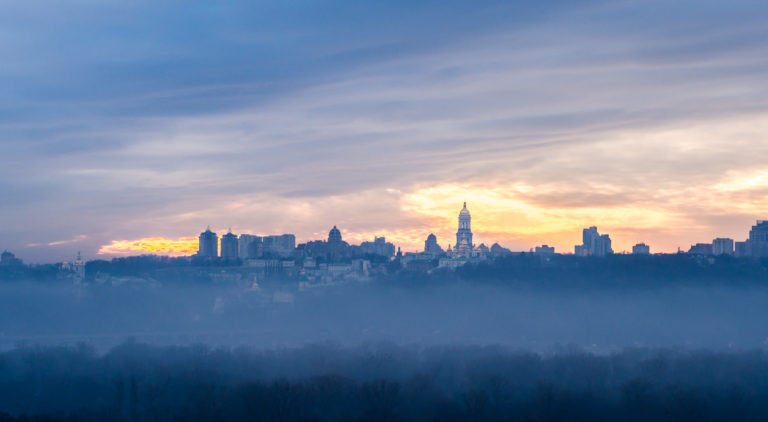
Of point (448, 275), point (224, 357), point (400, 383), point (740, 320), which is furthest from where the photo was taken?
point (448, 275)

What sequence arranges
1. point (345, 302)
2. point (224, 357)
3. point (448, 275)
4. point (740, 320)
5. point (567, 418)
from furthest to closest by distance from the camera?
point (448, 275)
point (345, 302)
point (740, 320)
point (224, 357)
point (567, 418)

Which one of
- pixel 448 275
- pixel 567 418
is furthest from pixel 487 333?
pixel 567 418

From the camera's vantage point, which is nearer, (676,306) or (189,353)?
(189,353)

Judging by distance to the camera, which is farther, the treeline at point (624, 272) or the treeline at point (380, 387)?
the treeline at point (624, 272)

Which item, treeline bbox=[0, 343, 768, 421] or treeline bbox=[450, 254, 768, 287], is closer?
treeline bbox=[0, 343, 768, 421]

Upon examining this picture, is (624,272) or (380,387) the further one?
(624,272)

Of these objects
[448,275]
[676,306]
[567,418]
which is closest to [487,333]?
[676,306]

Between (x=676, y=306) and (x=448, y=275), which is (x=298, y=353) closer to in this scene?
(x=676, y=306)
